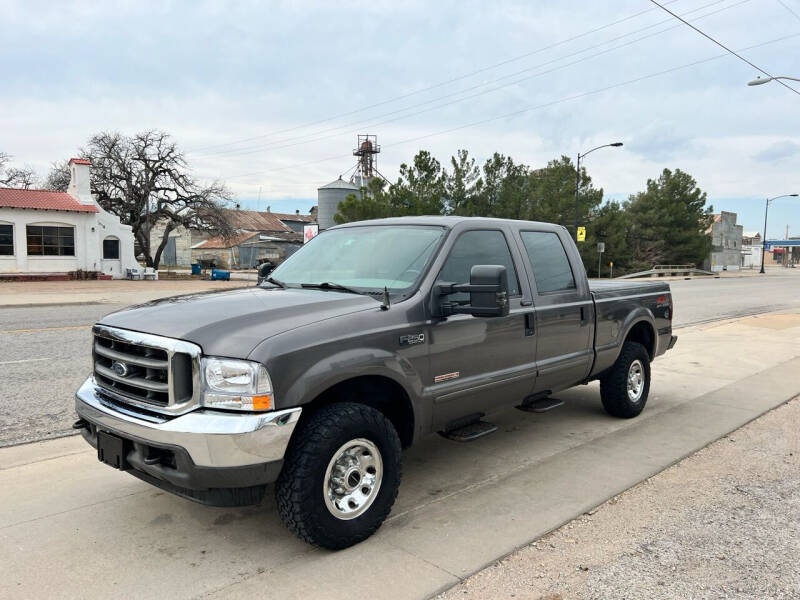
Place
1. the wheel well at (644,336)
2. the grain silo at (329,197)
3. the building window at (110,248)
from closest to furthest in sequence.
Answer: the wheel well at (644,336) → the building window at (110,248) → the grain silo at (329,197)

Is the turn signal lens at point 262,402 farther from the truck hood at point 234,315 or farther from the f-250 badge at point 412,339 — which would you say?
the f-250 badge at point 412,339

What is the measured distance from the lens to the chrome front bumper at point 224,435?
2842 mm

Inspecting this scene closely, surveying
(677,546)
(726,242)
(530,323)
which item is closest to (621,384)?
(530,323)

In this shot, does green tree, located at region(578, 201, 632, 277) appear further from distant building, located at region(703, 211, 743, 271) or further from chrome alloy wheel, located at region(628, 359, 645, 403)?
chrome alloy wheel, located at region(628, 359, 645, 403)

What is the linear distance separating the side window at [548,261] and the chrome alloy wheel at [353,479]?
2.11 m

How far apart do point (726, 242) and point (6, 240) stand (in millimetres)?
71418

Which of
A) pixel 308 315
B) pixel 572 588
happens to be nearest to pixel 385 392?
pixel 308 315

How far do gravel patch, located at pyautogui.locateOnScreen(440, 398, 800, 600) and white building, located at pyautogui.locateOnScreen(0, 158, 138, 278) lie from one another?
3521 cm

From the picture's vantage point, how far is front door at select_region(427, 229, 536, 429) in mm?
3827

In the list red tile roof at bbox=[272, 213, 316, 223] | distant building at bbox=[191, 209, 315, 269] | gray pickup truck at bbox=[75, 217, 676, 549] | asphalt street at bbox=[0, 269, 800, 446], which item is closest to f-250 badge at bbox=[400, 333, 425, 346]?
gray pickup truck at bbox=[75, 217, 676, 549]

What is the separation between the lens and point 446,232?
13.8ft

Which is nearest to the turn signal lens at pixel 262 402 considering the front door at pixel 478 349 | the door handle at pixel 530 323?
the front door at pixel 478 349

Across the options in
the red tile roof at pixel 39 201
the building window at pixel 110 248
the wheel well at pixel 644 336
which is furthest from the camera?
the building window at pixel 110 248

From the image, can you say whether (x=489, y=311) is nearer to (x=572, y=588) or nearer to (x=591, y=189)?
(x=572, y=588)
